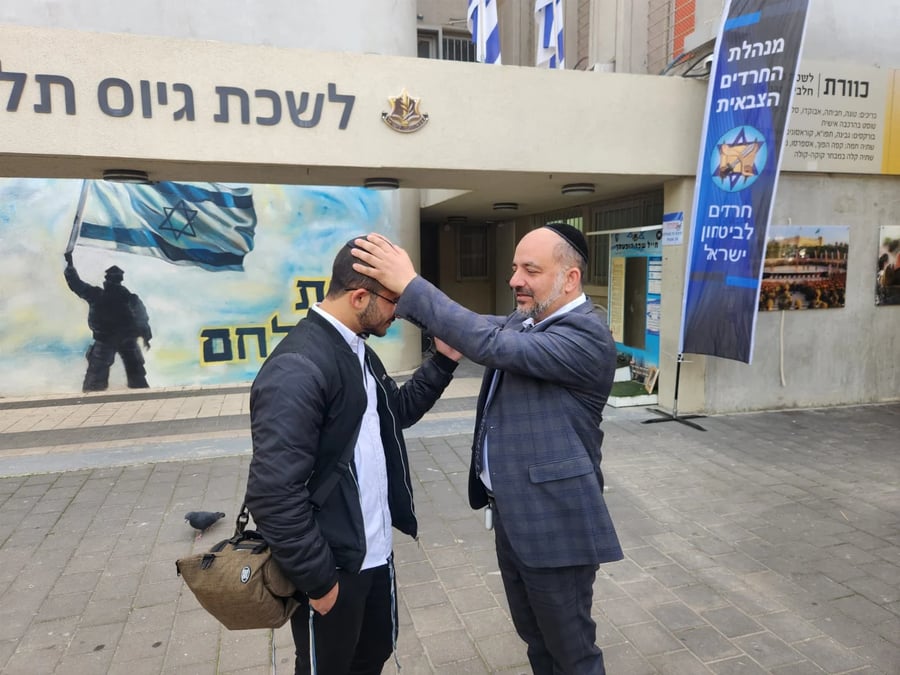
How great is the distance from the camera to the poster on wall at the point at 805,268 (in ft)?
21.9

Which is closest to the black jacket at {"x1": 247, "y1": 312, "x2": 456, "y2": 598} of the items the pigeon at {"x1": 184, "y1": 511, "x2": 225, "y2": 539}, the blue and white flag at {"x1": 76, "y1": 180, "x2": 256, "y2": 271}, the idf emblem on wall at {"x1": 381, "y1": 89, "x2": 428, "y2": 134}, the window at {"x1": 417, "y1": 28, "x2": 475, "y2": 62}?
the pigeon at {"x1": 184, "y1": 511, "x2": 225, "y2": 539}

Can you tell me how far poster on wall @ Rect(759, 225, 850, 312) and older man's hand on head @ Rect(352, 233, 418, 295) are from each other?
20.5 ft

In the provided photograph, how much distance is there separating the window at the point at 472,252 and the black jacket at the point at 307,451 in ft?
39.4

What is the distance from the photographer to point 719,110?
598 centimetres

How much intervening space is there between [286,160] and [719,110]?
4474mm

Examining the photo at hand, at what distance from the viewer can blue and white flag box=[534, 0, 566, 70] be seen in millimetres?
6930

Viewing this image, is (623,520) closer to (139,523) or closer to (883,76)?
(139,523)

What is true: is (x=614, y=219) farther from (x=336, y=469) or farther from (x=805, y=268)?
(x=336, y=469)

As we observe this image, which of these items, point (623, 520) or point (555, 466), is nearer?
point (555, 466)

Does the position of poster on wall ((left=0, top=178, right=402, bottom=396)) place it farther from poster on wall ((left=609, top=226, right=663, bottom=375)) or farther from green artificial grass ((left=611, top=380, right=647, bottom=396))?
green artificial grass ((left=611, top=380, right=647, bottom=396))

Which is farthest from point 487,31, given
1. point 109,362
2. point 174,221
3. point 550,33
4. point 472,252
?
point 472,252

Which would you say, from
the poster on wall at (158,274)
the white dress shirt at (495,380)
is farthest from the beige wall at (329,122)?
the white dress shirt at (495,380)

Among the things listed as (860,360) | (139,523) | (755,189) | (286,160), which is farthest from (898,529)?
(286,160)

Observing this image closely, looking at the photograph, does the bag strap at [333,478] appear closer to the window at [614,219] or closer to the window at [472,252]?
the window at [614,219]
